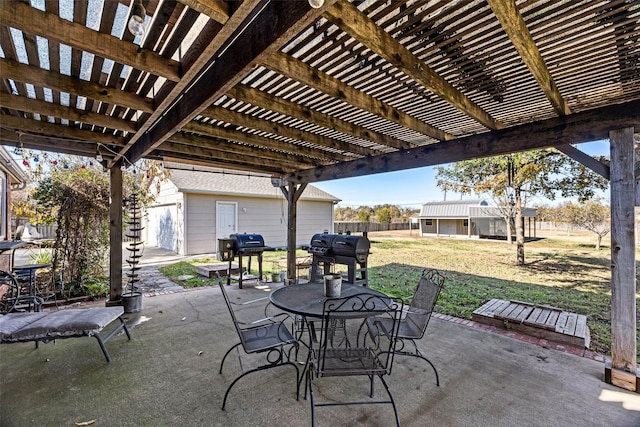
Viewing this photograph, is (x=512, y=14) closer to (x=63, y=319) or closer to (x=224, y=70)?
(x=224, y=70)

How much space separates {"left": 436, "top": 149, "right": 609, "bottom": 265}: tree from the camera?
838 centimetres

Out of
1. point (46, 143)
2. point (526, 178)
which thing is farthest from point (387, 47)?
point (526, 178)

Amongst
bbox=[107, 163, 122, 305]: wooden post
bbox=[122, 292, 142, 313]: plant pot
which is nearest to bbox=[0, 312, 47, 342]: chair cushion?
bbox=[122, 292, 142, 313]: plant pot

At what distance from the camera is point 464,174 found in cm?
1074

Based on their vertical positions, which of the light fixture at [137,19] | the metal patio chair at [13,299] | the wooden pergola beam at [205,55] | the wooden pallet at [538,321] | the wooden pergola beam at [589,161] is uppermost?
the wooden pergola beam at [205,55]

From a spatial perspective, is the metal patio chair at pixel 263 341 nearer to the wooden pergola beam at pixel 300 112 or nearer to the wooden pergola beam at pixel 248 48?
the wooden pergola beam at pixel 248 48

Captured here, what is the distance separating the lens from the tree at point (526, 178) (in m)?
8.38

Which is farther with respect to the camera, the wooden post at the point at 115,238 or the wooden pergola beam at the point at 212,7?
the wooden post at the point at 115,238

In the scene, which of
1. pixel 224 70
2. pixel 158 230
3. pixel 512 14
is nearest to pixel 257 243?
pixel 224 70

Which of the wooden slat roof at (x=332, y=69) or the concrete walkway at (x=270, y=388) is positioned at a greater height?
the wooden slat roof at (x=332, y=69)

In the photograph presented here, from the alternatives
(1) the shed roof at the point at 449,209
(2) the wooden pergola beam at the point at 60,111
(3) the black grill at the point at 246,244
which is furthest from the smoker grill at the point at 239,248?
(1) the shed roof at the point at 449,209

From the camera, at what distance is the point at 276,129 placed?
3742mm

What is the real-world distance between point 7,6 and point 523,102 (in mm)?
3946

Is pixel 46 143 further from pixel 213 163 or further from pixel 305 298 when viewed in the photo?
pixel 305 298
